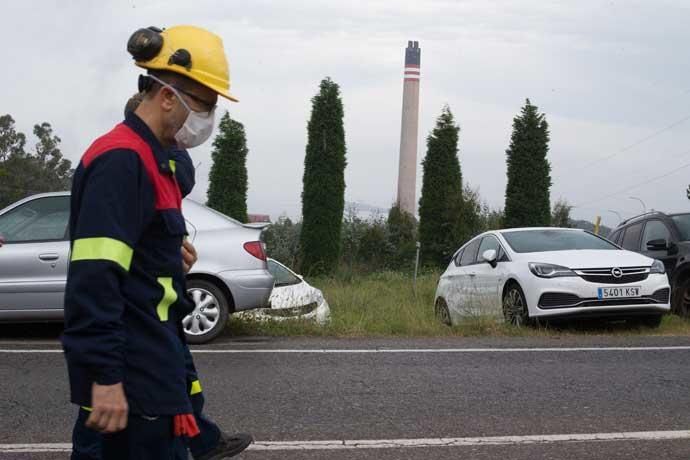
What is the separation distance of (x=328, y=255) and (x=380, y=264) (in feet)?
8.11

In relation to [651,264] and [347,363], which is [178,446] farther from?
[651,264]

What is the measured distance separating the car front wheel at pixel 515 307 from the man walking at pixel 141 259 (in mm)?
8579

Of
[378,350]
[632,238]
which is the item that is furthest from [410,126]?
[378,350]

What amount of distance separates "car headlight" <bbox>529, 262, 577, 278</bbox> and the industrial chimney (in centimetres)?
5319

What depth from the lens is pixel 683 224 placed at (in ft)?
43.7

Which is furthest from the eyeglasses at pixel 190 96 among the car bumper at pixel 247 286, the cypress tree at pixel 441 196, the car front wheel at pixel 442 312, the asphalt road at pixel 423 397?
the cypress tree at pixel 441 196

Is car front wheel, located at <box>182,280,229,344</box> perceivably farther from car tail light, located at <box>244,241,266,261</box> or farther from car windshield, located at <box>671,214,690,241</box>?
car windshield, located at <box>671,214,690,241</box>

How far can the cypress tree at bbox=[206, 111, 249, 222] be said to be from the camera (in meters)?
26.5

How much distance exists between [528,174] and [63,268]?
19.6 metres

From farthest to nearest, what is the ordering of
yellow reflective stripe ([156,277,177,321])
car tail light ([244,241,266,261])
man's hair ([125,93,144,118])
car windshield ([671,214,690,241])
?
car windshield ([671,214,690,241]) < car tail light ([244,241,266,261]) < man's hair ([125,93,144,118]) < yellow reflective stripe ([156,277,177,321])

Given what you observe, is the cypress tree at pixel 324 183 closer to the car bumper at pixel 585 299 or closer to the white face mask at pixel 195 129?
the car bumper at pixel 585 299

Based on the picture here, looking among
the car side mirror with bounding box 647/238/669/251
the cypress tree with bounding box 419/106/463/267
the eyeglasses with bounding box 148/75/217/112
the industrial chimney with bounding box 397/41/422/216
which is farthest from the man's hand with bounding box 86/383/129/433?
the industrial chimney with bounding box 397/41/422/216

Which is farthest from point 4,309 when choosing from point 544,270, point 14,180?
point 14,180

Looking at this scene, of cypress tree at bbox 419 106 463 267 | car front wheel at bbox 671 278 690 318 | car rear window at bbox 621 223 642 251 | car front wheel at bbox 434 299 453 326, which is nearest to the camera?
car front wheel at bbox 671 278 690 318
